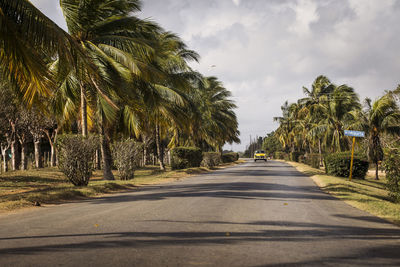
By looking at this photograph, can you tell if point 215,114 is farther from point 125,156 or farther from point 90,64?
point 90,64

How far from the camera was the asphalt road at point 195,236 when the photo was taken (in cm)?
418

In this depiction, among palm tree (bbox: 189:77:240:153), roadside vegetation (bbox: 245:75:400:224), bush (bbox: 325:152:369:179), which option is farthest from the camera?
palm tree (bbox: 189:77:240:153)

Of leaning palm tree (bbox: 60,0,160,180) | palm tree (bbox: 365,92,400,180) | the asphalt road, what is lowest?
the asphalt road

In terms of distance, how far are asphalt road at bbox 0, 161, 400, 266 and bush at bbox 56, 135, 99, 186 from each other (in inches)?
174

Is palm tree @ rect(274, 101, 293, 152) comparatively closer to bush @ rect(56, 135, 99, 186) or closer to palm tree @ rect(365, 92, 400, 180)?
palm tree @ rect(365, 92, 400, 180)

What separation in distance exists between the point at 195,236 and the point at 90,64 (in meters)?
5.53

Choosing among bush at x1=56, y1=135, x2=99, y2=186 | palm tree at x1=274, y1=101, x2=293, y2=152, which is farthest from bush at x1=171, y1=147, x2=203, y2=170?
palm tree at x1=274, y1=101, x2=293, y2=152

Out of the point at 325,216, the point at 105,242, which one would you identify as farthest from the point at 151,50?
the point at 105,242

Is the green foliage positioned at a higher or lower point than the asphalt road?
higher

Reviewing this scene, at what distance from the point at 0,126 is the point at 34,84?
12770 millimetres

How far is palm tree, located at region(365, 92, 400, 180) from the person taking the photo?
24203 millimetres

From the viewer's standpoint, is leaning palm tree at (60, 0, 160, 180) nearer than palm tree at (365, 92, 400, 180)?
Yes

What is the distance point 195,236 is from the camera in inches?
209

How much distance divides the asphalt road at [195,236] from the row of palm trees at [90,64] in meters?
3.36
